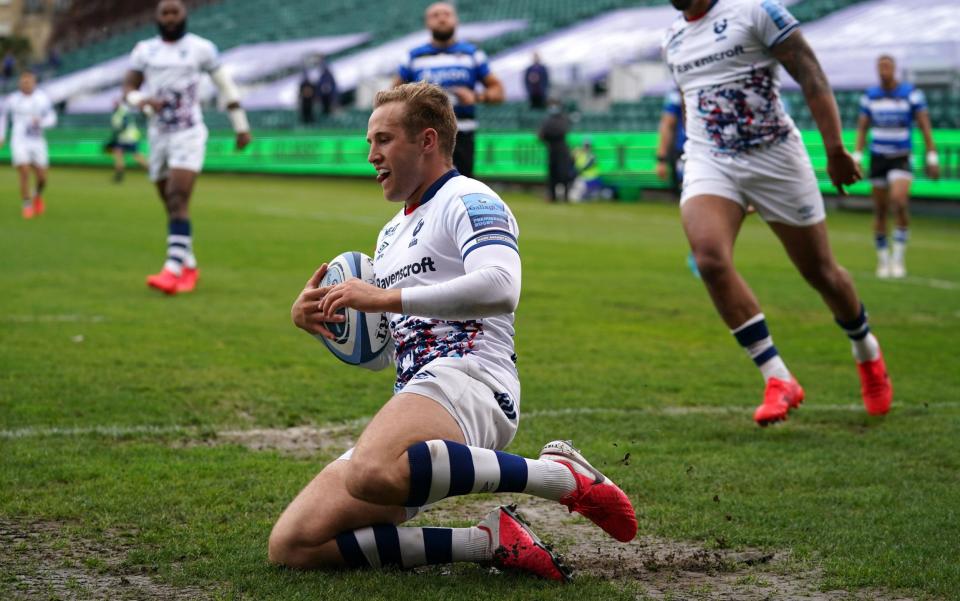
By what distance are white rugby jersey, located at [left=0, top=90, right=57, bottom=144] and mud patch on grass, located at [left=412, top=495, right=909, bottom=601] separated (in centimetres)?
2005

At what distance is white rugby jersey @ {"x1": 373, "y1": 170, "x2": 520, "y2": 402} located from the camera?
4.04m

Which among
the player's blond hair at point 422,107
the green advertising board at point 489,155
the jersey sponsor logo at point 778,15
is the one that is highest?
the jersey sponsor logo at point 778,15

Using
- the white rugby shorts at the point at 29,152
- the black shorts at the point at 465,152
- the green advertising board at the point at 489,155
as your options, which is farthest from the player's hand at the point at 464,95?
the white rugby shorts at the point at 29,152

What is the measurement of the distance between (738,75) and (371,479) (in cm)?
377

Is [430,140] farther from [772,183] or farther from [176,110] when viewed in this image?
[176,110]

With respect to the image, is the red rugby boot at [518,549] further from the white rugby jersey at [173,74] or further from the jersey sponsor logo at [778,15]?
the white rugby jersey at [173,74]

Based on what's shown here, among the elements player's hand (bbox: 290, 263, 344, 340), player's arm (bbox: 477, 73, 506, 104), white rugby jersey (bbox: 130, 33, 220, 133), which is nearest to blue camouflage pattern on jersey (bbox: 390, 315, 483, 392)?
player's hand (bbox: 290, 263, 344, 340)

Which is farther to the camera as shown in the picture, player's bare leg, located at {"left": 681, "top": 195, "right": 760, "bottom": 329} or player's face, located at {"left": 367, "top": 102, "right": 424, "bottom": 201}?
player's bare leg, located at {"left": 681, "top": 195, "right": 760, "bottom": 329}

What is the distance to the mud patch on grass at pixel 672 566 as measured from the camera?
3.91 meters

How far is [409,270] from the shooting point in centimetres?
419

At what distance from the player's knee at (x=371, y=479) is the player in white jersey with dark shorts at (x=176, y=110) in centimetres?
795

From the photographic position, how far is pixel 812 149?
78.0ft

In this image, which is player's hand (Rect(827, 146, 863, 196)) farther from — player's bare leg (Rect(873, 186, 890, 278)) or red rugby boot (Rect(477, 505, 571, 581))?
player's bare leg (Rect(873, 186, 890, 278))

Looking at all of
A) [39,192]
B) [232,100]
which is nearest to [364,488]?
[232,100]
